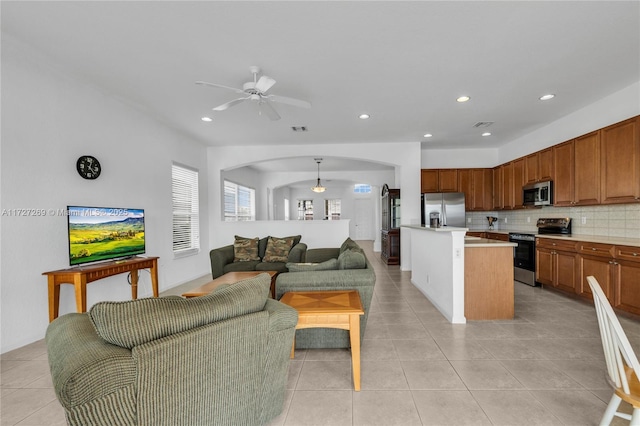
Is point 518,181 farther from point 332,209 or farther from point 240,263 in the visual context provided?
point 332,209

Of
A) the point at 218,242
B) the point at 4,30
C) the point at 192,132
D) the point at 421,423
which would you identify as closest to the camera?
the point at 421,423

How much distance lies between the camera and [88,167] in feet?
11.2

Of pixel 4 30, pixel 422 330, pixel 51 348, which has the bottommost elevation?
pixel 422 330

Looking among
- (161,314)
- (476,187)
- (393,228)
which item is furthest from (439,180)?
(161,314)

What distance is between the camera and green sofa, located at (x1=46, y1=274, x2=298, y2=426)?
1.02m

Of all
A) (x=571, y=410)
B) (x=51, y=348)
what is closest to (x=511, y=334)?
(x=571, y=410)

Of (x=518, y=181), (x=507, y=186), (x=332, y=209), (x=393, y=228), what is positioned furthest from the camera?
(x=332, y=209)

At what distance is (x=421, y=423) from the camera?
5.74 feet

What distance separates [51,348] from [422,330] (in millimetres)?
3065

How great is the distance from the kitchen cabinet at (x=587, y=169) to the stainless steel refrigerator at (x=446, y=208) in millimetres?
2081

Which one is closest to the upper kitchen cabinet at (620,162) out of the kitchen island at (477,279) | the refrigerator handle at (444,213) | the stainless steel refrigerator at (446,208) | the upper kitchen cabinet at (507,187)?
the kitchen island at (477,279)

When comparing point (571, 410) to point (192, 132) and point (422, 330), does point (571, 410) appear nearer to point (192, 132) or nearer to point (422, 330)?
point (422, 330)

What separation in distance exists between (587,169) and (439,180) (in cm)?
269

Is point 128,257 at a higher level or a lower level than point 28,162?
lower
